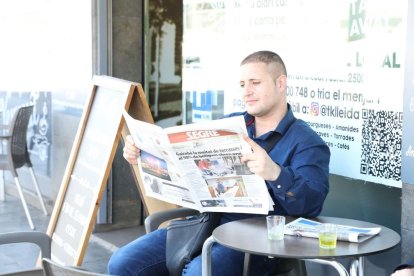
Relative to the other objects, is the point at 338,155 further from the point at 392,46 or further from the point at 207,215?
the point at 207,215

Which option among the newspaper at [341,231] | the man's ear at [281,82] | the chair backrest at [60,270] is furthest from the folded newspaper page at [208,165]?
the chair backrest at [60,270]

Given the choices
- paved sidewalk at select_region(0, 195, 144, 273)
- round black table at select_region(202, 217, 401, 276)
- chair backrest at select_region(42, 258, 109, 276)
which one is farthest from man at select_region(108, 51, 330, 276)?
paved sidewalk at select_region(0, 195, 144, 273)

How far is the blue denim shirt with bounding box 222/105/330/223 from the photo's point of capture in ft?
9.73

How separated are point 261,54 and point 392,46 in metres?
0.59

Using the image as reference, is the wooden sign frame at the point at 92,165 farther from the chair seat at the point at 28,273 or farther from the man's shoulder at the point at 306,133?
the man's shoulder at the point at 306,133

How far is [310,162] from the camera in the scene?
3.07 meters

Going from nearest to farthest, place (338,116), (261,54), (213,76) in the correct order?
(261,54) → (338,116) → (213,76)

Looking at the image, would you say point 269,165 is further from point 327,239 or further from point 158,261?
point 158,261

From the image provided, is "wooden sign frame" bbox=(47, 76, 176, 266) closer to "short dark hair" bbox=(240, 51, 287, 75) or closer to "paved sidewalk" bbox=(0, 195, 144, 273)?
"paved sidewalk" bbox=(0, 195, 144, 273)

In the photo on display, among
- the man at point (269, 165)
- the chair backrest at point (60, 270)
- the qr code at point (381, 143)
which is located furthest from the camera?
the qr code at point (381, 143)

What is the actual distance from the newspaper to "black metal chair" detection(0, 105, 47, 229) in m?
3.51

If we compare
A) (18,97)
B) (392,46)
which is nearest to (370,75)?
(392,46)

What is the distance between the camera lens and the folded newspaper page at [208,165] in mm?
2812

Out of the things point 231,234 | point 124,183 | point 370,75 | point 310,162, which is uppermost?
point 370,75
